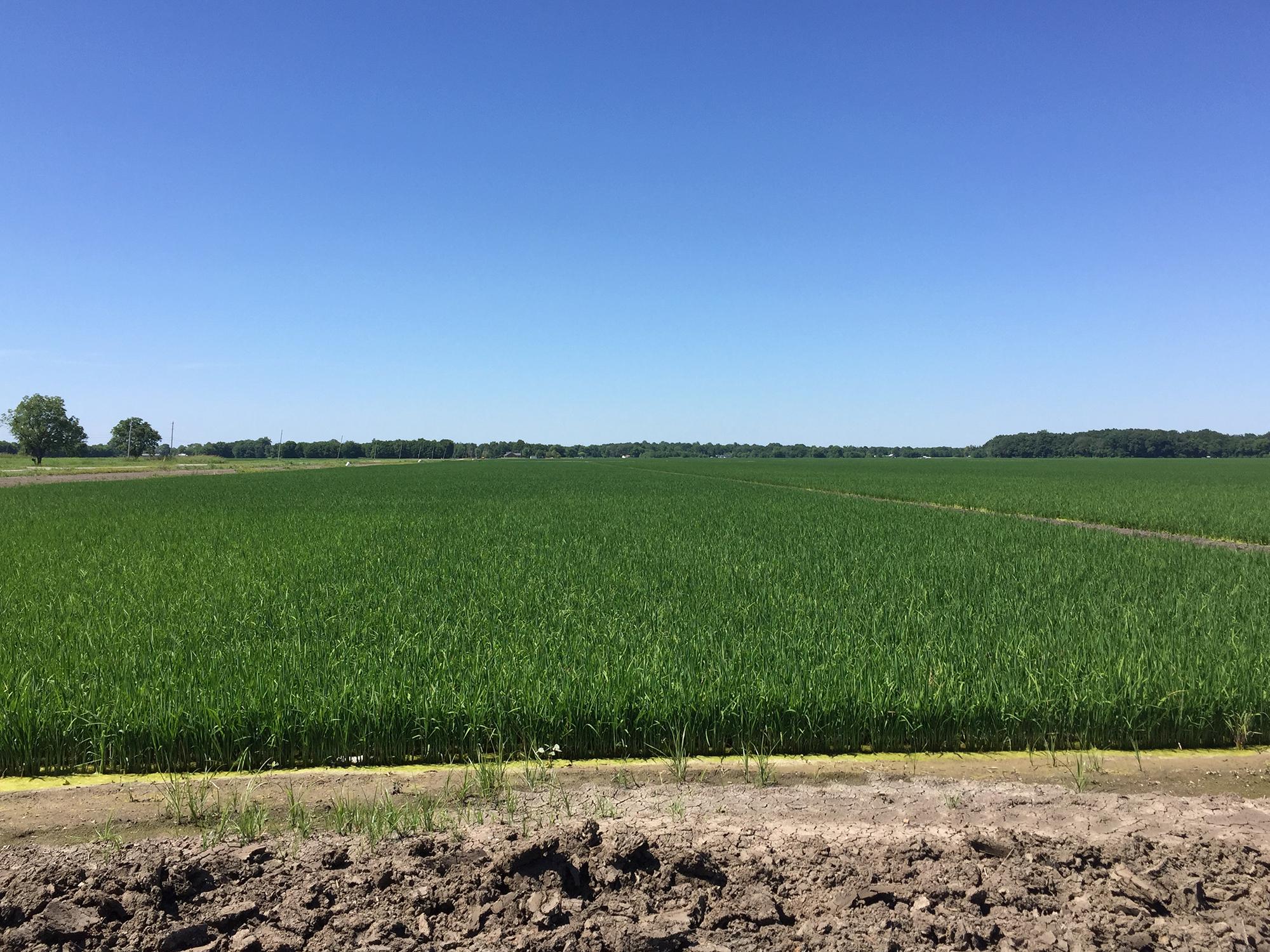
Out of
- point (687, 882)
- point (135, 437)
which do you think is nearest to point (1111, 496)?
point (687, 882)

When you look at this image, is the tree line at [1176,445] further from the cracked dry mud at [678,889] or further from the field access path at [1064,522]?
the cracked dry mud at [678,889]

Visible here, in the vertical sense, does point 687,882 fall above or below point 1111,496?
below

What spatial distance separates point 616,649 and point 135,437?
17282 centimetres

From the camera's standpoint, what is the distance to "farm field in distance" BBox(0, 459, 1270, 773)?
5332 mm

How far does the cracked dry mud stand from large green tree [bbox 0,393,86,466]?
139949 millimetres

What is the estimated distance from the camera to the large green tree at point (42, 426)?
11331 cm

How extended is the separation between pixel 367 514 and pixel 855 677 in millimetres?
21513

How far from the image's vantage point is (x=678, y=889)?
3.27m

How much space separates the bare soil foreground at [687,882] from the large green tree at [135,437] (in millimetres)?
172825

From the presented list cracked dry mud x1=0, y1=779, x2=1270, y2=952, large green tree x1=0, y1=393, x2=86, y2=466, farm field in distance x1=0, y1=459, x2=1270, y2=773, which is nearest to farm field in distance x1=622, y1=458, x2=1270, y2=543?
farm field in distance x1=0, y1=459, x2=1270, y2=773

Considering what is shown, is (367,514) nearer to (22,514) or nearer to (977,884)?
(22,514)

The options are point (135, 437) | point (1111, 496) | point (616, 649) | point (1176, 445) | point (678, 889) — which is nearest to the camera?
point (678, 889)

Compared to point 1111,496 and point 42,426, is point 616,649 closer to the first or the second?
point 1111,496

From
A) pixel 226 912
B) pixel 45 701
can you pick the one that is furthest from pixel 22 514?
pixel 226 912
